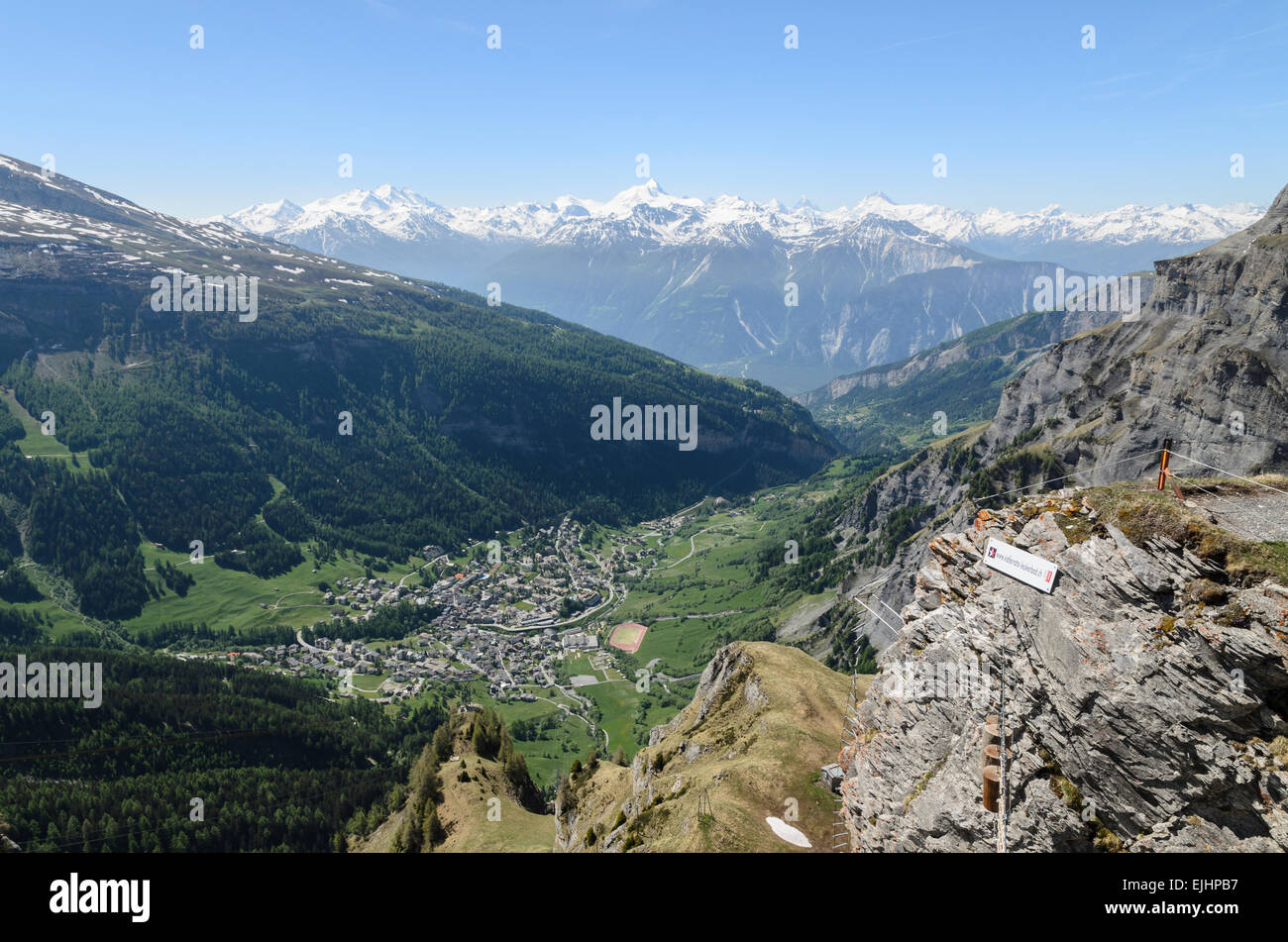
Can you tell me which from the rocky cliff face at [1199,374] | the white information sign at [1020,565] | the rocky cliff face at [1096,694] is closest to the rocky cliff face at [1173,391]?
the rocky cliff face at [1199,374]

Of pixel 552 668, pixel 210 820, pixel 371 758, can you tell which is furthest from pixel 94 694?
pixel 552 668

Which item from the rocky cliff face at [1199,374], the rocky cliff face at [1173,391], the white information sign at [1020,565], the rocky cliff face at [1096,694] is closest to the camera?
the rocky cliff face at [1096,694]

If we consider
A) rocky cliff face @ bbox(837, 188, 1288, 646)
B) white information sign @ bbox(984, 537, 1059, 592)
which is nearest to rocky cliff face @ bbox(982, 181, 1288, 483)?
rocky cliff face @ bbox(837, 188, 1288, 646)

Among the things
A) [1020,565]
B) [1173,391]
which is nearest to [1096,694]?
[1020,565]

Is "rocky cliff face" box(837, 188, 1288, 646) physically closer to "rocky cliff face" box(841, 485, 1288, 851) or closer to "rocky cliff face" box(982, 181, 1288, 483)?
"rocky cliff face" box(982, 181, 1288, 483)

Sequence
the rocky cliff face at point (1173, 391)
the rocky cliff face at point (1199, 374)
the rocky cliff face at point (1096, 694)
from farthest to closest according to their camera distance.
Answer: the rocky cliff face at point (1173, 391) < the rocky cliff face at point (1199, 374) < the rocky cliff face at point (1096, 694)

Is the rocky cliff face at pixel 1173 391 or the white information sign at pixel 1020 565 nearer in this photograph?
the white information sign at pixel 1020 565

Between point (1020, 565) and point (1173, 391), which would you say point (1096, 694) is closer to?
point (1020, 565)

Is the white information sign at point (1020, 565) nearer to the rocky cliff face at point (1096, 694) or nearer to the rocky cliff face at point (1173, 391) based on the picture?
the rocky cliff face at point (1096, 694)
